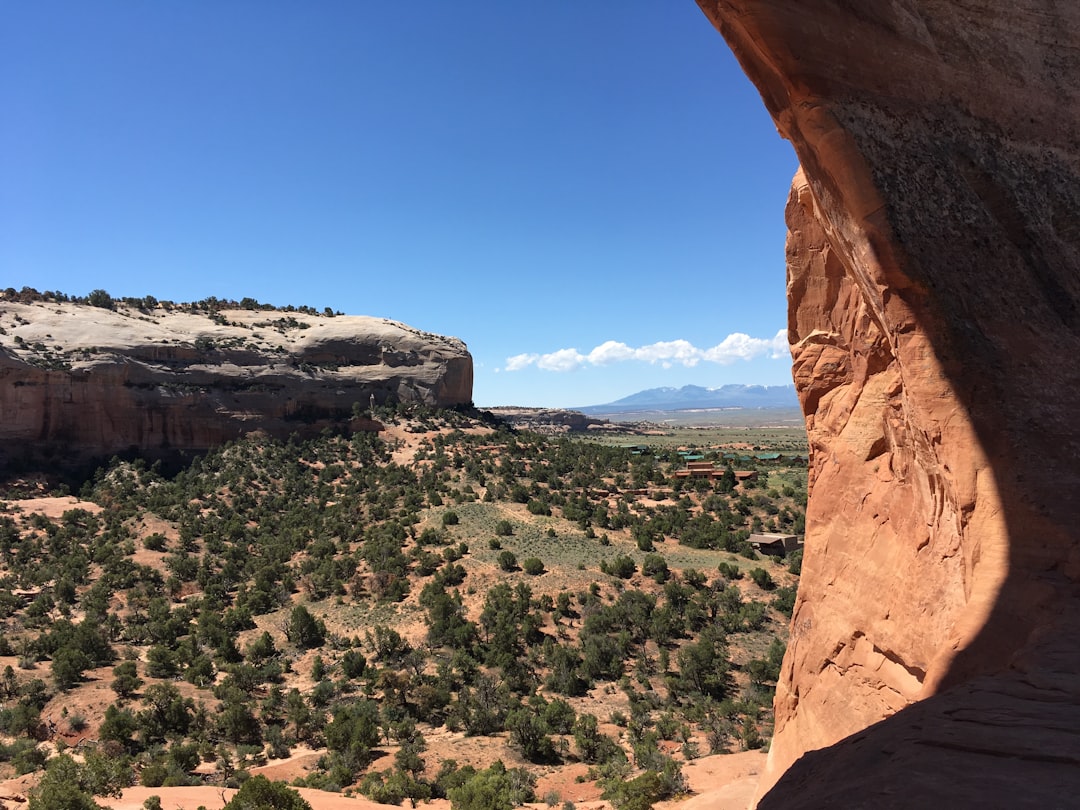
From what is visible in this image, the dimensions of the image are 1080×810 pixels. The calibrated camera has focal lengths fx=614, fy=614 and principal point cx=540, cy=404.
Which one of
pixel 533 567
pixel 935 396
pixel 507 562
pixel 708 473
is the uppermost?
pixel 935 396

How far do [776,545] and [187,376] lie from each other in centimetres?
4644

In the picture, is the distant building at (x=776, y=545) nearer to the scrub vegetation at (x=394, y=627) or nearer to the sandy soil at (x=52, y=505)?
the scrub vegetation at (x=394, y=627)

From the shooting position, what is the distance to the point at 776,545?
109 ft

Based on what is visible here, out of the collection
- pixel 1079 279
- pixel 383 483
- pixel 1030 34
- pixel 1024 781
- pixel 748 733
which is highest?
pixel 1030 34

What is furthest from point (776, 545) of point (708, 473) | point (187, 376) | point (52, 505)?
point (187, 376)

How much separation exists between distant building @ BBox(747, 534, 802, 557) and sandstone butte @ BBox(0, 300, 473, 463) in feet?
115

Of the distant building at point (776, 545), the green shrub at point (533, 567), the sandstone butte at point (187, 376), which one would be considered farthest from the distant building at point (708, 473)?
the sandstone butte at point (187, 376)

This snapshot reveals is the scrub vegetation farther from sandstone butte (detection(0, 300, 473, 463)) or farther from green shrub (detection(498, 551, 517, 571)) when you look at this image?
sandstone butte (detection(0, 300, 473, 463))

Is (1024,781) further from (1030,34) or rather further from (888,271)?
(1030,34)

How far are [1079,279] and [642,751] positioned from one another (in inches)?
560

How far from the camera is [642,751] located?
623 inches

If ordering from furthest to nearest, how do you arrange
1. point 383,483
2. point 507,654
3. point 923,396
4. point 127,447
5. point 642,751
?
point 127,447 < point 383,483 < point 507,654 < point 642,751 < point 923,396

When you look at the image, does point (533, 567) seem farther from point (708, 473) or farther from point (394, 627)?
point (708, 473)

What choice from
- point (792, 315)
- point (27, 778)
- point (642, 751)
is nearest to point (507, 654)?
point (642, 751)
